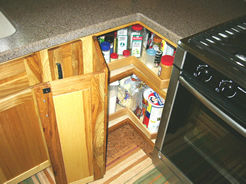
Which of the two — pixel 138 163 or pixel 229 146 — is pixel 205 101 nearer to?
pixel 229 146

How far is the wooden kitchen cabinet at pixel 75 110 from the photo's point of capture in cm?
88

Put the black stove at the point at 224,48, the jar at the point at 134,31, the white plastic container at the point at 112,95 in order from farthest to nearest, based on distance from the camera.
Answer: the white plastic container at the point at 112,95
the jar at the point at 134,31
the black stove at the point at 224,48

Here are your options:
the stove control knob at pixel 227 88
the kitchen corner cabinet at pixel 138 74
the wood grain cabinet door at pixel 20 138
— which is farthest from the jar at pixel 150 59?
the wood grain cabinet door at pixel 20 138

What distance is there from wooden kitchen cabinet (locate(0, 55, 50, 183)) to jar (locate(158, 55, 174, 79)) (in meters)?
0.61

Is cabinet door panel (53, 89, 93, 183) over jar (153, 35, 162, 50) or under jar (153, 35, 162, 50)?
under

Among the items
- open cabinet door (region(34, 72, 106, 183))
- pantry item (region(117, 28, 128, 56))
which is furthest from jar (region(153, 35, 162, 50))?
open cabinet door (region(34, 72, 106, 183))

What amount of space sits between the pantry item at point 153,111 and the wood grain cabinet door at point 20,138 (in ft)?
2.11

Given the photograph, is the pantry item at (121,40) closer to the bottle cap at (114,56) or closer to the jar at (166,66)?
the bottle cap at (114,56)

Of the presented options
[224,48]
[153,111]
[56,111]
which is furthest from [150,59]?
[56,111]

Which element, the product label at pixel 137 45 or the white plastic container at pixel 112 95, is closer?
the product label at pixel 137 45

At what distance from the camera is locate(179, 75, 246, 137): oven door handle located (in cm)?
79

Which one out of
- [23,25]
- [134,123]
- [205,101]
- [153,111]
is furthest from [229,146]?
[23,25]

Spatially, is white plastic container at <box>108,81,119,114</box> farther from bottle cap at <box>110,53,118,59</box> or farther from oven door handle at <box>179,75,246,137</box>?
oven door handle at <box>179,75,246,137</box>

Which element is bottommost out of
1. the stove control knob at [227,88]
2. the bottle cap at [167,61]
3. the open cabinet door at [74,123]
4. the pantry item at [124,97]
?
the pantry item at [124,97]
